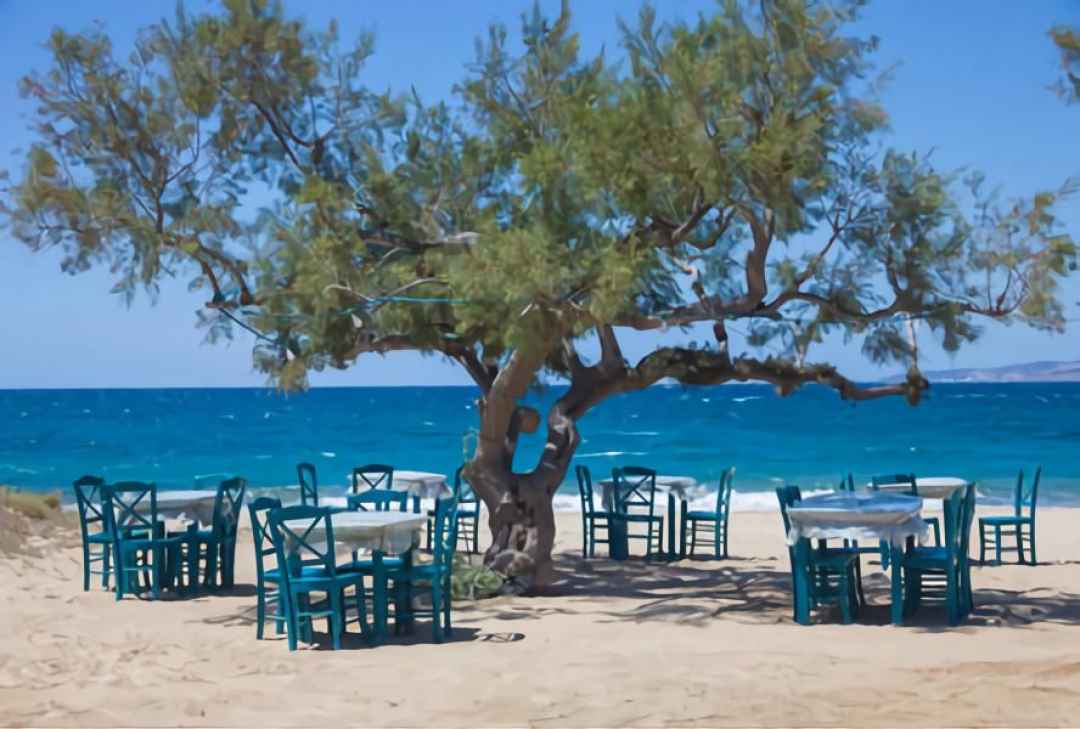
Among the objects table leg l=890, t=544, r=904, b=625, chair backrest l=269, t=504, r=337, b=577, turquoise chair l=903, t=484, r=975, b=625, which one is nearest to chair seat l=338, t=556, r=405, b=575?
chair backrest l=269, t=504, r=337, b=577

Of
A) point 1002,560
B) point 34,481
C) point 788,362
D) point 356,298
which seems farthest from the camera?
point 34,481

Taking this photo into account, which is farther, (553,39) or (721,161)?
(553,39)

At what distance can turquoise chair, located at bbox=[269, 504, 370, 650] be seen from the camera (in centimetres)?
→ 711

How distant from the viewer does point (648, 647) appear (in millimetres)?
7215

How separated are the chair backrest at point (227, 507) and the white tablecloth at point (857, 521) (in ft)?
14.8

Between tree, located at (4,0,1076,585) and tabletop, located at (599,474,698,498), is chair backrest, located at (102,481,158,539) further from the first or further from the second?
tabletop, located at (599,474,698,498)

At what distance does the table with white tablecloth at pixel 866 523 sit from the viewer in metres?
7.68

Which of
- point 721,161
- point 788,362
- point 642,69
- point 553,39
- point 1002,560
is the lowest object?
point 1002,560

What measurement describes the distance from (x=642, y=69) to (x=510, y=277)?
1.61 meters

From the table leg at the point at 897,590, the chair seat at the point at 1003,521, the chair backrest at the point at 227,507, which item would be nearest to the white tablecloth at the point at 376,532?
the chair backrest at the point at 227,507

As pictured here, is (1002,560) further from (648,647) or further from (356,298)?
(356,298)

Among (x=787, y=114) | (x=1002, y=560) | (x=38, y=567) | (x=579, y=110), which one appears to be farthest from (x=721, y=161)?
(x=38, y=567)

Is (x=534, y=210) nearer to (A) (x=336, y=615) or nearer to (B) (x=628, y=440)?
(A) (x=336, y=615)

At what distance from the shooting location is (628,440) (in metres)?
47.8
